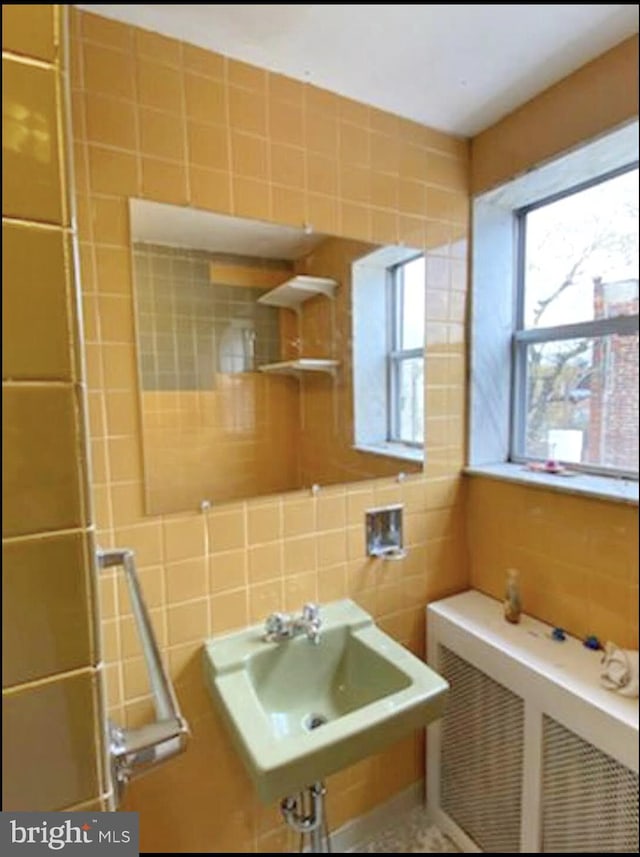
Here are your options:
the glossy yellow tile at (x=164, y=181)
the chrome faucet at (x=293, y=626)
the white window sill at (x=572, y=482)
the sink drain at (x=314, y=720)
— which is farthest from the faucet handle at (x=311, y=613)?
the glossy yellow tile at (x=164, y=181)

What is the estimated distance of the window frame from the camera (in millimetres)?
1302

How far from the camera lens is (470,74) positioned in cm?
105

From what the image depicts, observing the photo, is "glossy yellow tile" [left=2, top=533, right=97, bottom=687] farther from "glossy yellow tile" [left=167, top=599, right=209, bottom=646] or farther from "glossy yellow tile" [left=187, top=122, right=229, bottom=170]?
"glossy yellow tile" [left=187, top=122, right=229, bottom=170]

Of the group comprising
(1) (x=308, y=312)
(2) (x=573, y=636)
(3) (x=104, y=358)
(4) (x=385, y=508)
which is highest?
(1) (x=308, y=312)

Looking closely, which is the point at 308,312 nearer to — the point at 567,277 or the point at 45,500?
the point at 567,277

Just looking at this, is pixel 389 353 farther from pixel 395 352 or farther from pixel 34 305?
pixel 34 305

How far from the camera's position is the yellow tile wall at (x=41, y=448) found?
0.25m

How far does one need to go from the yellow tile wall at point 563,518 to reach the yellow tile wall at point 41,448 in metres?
1.13

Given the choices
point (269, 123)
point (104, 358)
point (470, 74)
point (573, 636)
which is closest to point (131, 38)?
point (269, 123)

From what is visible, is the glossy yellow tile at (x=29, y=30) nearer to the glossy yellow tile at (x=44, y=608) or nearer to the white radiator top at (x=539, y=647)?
the glossy yellow tile at (x=44, y=608)

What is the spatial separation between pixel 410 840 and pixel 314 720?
0.60 meters

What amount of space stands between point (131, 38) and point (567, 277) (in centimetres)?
116

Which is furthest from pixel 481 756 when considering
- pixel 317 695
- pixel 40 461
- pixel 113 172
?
pixel 113 172

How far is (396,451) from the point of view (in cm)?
133
